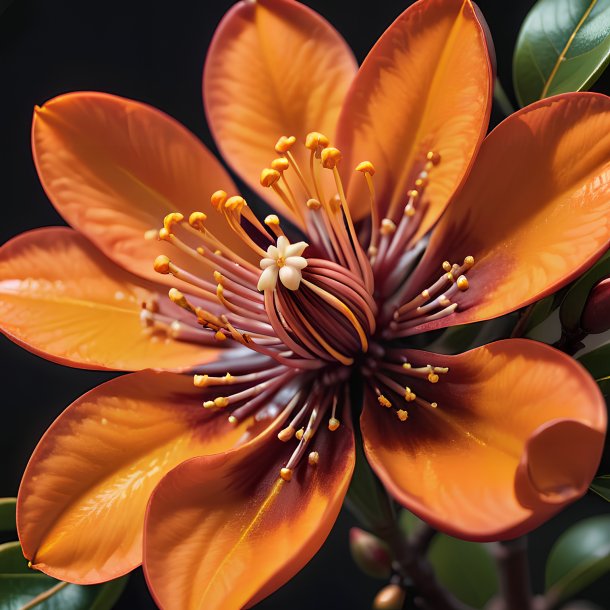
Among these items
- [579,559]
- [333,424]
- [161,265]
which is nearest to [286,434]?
[333,424]

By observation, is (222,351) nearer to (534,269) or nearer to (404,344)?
(404,344)

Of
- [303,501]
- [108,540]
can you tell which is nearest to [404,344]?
[303,501]

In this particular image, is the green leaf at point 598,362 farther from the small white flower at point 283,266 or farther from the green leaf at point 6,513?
the green leaf at point 6,513

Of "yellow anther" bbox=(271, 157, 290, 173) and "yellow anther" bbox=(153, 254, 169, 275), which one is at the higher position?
"yellow anther" bbox=(271, 157, 290, 173)

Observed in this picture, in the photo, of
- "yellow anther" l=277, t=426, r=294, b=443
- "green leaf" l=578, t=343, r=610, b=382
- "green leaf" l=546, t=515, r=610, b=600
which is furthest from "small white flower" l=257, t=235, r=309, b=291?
"green leaf" l=546, t=515, r=610, b=600

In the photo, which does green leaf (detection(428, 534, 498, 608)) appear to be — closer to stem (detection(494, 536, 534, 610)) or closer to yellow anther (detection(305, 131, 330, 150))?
stem (detection(494, 536, 534, 610))

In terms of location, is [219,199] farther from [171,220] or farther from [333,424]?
[333,424]

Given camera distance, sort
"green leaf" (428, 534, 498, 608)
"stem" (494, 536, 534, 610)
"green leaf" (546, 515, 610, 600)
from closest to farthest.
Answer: "stem" (494, 536, 534, 610)
"green leaf" (546, 515, 610, 600)
"green leaf" (428, 534, 498, 608)
